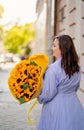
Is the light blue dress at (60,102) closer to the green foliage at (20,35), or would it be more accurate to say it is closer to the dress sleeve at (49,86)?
the dress sleeve at (49,86)

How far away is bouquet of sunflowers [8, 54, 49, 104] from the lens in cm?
500

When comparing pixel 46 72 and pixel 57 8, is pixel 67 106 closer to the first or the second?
pixel 46 72

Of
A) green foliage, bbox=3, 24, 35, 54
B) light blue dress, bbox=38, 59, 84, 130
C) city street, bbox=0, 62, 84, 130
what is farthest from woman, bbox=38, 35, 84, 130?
green foliage, bbox=3, 24, 35, 54

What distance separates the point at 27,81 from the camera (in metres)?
5.04

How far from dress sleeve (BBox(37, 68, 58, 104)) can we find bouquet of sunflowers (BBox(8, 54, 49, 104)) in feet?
0.22

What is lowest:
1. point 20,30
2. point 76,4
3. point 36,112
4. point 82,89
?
point 20,30

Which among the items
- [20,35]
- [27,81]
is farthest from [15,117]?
[20,35]

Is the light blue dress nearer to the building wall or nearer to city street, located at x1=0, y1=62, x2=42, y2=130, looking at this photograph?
city street, located at x1=0, y1=62, x2=42, y2=130

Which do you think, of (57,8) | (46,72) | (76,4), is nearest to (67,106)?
(46,72)

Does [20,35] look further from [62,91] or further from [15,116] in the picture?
[62,91]

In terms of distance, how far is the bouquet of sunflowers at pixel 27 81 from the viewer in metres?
5.00

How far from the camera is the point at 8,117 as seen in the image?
11.0 m

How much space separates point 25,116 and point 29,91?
246 inches

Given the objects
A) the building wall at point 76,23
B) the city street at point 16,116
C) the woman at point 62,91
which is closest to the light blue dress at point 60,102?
the woman at point 62,91
